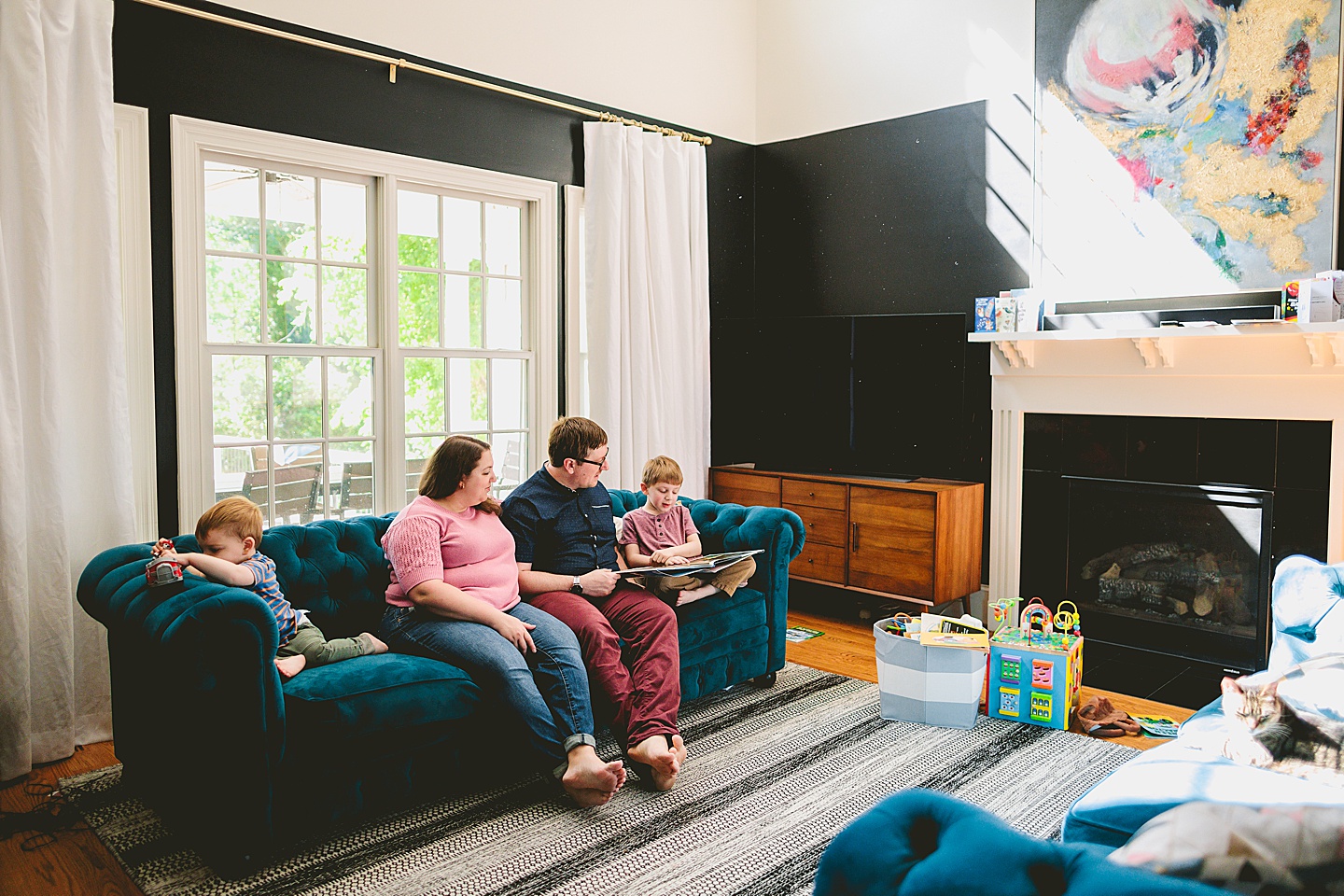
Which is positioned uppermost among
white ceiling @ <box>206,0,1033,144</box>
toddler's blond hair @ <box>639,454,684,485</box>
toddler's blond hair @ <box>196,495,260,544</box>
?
white ceiling @ <box>206,0,1033,144</box>

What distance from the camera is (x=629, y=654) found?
289cm

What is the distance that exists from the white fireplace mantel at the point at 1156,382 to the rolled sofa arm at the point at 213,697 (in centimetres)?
331

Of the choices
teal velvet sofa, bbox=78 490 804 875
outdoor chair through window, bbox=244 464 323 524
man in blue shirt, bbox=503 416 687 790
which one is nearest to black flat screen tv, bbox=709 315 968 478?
man in blue shirt, bbox=503 416 687 790

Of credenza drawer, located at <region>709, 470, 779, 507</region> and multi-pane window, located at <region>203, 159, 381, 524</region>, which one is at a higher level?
multi-pane window, located at <region>203, 159, 381, 524</region>

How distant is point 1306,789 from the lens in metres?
1.77

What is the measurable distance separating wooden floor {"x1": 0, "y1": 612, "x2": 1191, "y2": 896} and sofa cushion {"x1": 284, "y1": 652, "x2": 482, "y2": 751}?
0.52m

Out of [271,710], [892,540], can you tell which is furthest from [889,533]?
[271,710]

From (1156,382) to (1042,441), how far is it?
0.56 m

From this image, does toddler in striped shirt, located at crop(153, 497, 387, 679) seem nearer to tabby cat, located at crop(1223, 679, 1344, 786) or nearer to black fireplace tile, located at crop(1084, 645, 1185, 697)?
tabby cat, located at crop(1223, 679, 1344, 786)

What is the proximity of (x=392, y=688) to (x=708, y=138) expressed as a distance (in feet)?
11.6

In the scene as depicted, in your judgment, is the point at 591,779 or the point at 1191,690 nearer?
the point at 591,779

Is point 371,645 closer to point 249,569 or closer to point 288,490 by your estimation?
point 249,569

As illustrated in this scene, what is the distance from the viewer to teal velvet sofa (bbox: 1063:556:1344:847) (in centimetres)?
176

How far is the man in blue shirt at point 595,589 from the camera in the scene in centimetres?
273
